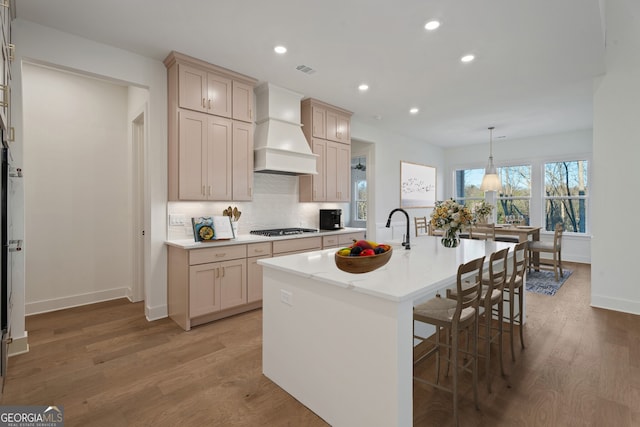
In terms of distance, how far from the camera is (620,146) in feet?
11.8

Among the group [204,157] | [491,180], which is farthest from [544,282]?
[204,157]

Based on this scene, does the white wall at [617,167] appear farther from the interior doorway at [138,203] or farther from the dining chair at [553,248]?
the interior doorway at [138,203]

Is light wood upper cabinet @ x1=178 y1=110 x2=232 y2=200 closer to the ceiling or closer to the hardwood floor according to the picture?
the ceiling

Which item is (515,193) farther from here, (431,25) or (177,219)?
(177,219)

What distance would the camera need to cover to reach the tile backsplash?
3.54 metres

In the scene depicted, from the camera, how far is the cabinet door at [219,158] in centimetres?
346

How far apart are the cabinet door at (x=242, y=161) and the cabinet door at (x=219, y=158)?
7 centimetres

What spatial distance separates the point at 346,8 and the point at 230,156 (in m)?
1.99

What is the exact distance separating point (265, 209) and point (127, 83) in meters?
2.11

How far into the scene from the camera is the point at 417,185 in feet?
23.4

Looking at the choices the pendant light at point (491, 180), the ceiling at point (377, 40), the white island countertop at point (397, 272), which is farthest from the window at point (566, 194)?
the white island countertop at point (397, 272)

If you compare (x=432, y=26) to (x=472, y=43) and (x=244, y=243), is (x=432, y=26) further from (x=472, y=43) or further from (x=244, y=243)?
(x=244, y=243)

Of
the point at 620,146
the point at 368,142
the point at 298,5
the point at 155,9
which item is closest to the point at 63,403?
the point at 155,9

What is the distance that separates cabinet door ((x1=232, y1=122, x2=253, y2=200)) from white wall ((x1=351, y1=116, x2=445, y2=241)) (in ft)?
7.46
